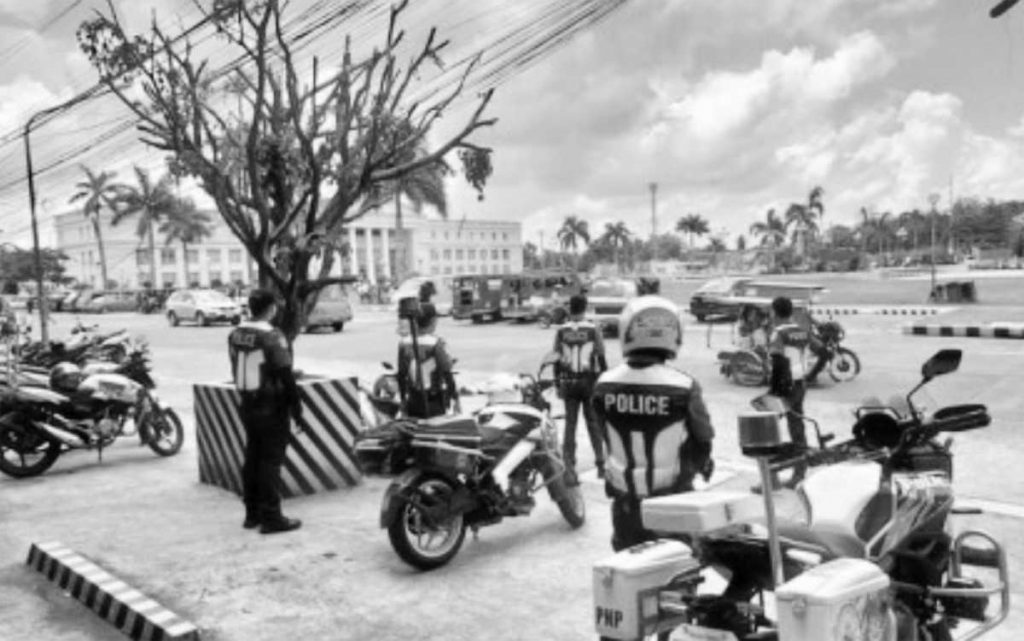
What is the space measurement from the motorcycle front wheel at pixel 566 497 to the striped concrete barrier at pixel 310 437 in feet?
7.41

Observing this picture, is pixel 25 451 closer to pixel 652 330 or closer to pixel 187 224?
pixel 652 330

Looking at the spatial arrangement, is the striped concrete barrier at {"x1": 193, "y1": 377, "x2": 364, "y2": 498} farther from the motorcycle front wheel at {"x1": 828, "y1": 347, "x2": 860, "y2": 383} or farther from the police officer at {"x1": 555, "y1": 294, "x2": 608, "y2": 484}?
the motorcycle front wheel at {"x1": 828, "y1": 347, "x2": 860, "y2": 383}

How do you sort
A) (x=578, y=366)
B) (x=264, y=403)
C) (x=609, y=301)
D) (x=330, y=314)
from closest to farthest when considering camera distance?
(x=264, y=403)
(x=578, y=366)
(x=609, y=301)
(x=330, y=314)

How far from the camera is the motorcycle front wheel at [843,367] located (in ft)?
48.0

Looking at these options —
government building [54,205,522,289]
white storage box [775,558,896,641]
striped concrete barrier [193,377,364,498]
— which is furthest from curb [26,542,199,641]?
government building [54,205,522,289]

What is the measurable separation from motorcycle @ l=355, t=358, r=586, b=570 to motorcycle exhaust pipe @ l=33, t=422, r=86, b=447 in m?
4.84

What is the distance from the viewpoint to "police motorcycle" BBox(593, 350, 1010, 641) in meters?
2.88

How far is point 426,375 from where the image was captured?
812 centimetres

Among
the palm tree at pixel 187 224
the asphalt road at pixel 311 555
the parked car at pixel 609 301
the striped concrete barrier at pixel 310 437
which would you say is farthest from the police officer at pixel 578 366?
the palm tree at pixel 187 224

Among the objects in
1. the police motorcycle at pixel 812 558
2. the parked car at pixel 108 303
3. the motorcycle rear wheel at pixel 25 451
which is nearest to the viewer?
the police motorcycle at pixel 812 558

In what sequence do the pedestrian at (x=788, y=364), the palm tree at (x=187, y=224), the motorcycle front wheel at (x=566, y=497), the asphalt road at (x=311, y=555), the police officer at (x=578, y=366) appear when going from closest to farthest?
1. the asphalt road at (x=311, y=555)
2. the motorcycle front wheel at (x=566, y=497)
3. the police officer at (x=578, y=366)
4. the pedestrian at (x=788, y=364)
5. the palm tree at (x=187, y=224)

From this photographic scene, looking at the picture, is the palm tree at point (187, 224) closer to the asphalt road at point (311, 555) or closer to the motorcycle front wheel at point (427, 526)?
the asphalt road at point (311, 555)

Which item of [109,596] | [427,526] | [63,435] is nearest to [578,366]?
[427,526]

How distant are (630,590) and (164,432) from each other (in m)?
8.45
